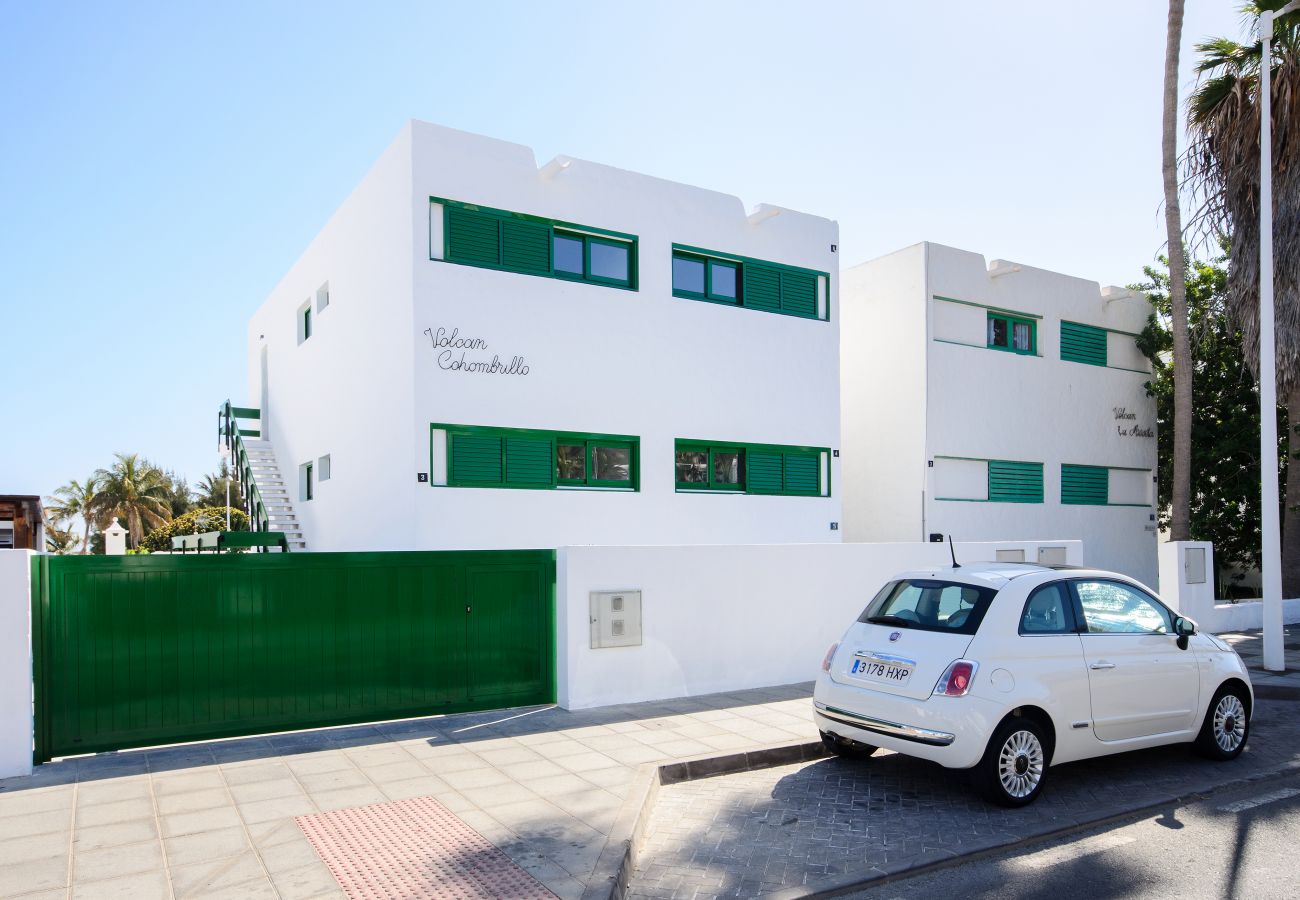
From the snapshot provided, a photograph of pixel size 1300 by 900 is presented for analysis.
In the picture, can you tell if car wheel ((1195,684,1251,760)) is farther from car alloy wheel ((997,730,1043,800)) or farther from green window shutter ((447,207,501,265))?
green window shutter ((447,207,501,265))

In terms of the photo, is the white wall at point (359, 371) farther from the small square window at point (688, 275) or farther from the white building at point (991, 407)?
the white building at point (991, 407)

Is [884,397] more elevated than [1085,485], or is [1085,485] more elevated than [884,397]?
[884,397]

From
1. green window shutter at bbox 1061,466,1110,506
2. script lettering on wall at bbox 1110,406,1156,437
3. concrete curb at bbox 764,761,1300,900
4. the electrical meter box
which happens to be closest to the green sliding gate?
the electrical meter box

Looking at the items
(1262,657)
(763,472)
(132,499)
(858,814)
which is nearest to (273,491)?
(763,472)

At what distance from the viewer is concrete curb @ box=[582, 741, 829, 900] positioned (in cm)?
503

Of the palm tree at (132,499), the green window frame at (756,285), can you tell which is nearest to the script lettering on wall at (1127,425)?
the green window frame at (756,285)

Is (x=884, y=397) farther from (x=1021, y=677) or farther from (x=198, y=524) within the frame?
(x=198, y=524)

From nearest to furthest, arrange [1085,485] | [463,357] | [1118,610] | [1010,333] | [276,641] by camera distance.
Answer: [1118,610] → [276,641] → [463,357] → [1010,333] → [1085,485]

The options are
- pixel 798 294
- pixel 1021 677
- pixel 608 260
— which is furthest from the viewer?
pixel 798 294

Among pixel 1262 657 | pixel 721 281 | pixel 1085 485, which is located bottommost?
pixel 1262 657

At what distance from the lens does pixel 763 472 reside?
650 inches

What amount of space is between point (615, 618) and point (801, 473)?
7.94 metres

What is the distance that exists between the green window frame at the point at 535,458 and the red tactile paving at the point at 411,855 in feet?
24.2

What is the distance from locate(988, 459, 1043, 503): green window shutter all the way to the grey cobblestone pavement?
12185 mm
